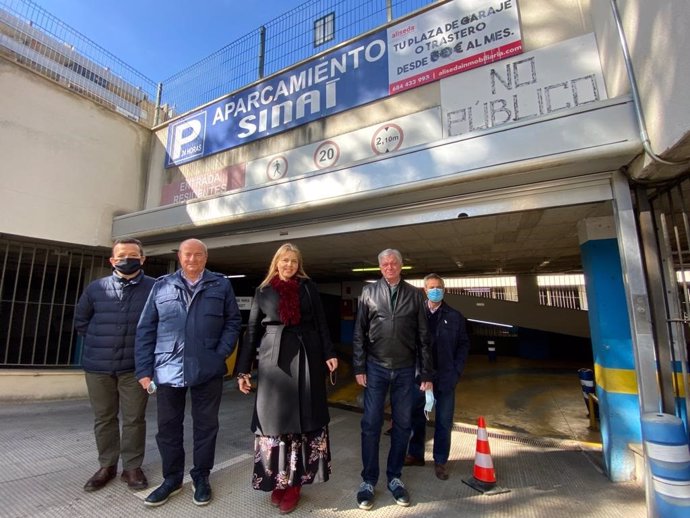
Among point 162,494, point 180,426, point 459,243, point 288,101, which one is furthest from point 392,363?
point 288,101

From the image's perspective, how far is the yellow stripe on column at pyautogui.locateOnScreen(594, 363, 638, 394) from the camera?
3.24 m

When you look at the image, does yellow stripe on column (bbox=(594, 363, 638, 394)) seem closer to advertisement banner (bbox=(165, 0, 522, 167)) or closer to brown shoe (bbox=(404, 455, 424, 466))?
brown shoe (bbox=(404, 455, 424, 466))

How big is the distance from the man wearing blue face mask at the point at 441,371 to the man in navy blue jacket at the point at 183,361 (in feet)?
5.75

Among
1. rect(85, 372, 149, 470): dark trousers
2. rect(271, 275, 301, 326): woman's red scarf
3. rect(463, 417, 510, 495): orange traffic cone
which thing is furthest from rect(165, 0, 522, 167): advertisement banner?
rect(85, 372, 149, 470): dark trousers

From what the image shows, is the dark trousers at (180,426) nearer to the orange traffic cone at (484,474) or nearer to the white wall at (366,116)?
the orange traffic cone at (484,474)

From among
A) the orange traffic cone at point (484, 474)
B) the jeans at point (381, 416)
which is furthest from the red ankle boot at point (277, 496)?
the orange traffic cone at point (484, 474)

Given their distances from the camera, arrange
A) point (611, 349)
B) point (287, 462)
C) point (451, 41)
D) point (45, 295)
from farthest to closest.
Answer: point (45, 295), point (451, 41), point (611, 349), point (287, 462)

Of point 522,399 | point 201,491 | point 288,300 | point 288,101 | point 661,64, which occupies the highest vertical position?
point 288,101

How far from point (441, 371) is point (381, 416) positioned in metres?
0.83

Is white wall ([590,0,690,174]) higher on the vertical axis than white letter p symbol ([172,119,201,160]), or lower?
lower

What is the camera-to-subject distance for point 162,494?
8.05 feet

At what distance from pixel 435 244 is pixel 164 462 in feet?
14.0

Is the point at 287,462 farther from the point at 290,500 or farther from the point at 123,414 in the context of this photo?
the point at 123,414

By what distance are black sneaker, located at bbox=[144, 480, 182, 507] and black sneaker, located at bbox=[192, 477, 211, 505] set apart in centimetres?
14
